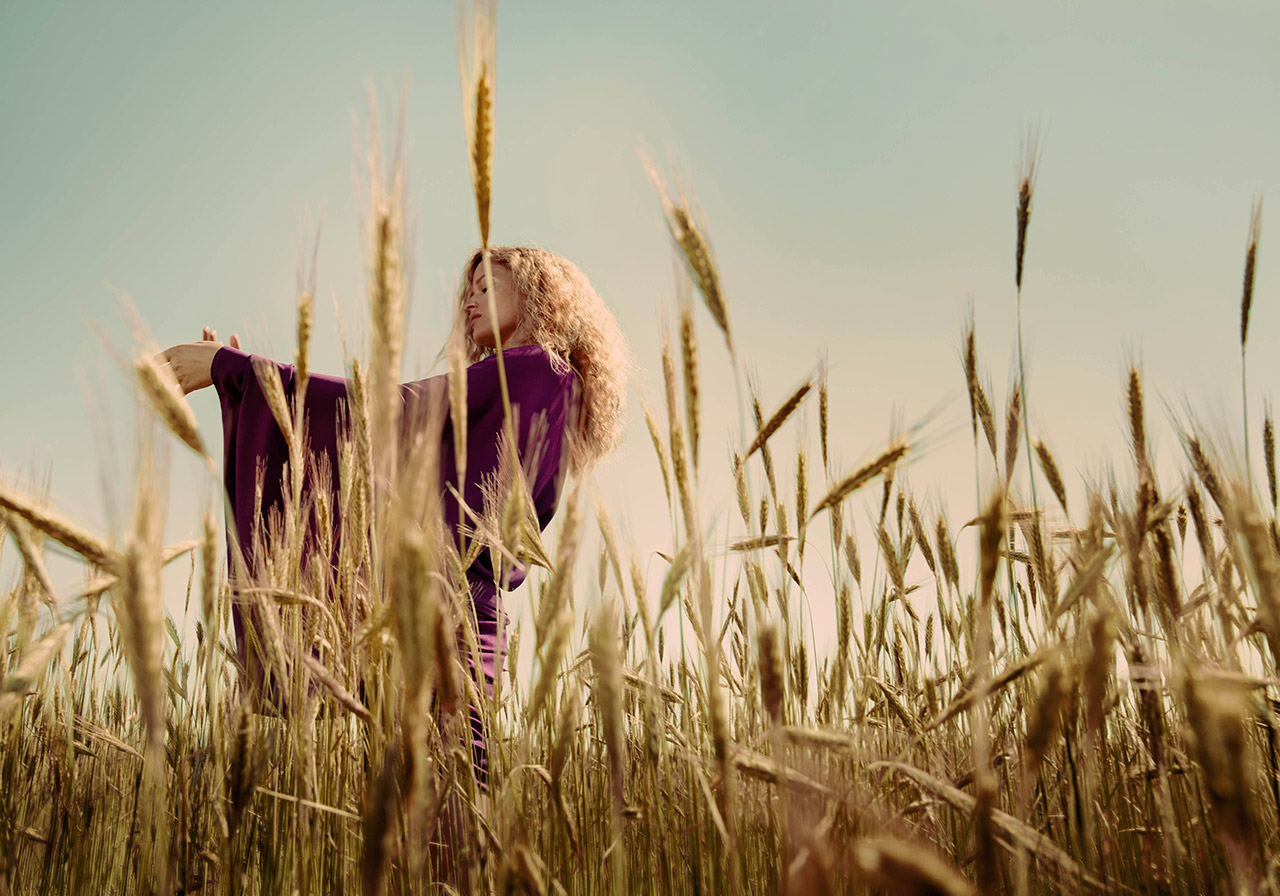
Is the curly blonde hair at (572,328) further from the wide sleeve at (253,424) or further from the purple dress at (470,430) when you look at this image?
the wide sleeve at (253,424)

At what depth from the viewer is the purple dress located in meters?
1.95

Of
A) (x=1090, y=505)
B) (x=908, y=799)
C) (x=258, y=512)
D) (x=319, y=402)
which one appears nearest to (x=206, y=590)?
(x=258, y=512)

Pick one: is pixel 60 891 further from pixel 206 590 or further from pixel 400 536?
pixel 400 536

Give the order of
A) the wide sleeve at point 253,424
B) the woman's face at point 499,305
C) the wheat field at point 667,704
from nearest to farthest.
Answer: the wheat field at point 667,704 → the wide sleeve at point 253,424 → the woman's face at point 499,305

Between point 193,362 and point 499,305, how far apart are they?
1060 mm

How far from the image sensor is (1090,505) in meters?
1.15

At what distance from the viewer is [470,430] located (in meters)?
2.33

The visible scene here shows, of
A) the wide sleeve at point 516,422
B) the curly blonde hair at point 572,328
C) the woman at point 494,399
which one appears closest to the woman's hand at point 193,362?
the woman at point 494,399

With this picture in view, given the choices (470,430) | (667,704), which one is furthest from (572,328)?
(667,704)

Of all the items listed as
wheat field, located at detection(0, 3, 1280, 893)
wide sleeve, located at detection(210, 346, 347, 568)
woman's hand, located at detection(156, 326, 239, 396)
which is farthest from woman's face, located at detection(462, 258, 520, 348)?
wheat field, located at detection(0, 3, 1280, 893)

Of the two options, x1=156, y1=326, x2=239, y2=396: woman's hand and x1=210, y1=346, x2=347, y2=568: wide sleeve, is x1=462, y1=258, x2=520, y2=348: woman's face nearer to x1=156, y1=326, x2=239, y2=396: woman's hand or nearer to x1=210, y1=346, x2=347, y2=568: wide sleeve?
x1=210, y1=346, x2=347, y2=568: wide sleeve

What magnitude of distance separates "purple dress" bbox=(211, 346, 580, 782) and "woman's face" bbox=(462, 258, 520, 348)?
390 mm

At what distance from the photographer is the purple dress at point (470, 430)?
1945mm

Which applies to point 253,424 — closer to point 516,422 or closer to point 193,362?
point 193,362
